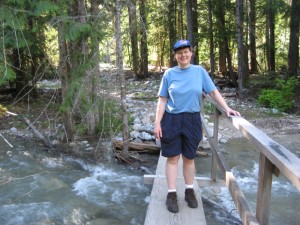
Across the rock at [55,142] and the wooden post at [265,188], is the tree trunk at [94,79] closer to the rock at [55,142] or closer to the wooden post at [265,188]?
the rock at [55,142]

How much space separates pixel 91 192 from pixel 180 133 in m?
3.83

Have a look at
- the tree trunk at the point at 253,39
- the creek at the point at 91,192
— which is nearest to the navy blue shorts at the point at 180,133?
the creek at the point at 91,192

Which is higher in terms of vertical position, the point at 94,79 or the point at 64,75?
the point at 64,75

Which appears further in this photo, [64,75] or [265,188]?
[64,75]

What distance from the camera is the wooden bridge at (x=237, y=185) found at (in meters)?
2.44

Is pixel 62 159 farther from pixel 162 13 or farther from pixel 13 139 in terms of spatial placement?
pixel 162 13

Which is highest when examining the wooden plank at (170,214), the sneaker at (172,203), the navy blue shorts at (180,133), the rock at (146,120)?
the navy blue shorts at (180,133)

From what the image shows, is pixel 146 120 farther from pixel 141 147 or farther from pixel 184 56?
pixel 184 56

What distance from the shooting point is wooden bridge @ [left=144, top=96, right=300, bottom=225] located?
2443mm

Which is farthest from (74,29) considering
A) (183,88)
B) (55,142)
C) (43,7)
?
(183,88)

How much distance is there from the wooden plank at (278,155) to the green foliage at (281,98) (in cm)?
1118

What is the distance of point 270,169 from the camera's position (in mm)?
2797

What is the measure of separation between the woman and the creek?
7.58ft

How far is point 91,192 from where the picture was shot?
23.6 ft
